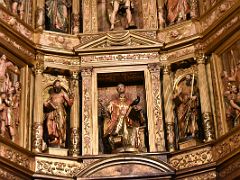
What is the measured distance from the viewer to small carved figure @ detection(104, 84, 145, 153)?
49.0 feet

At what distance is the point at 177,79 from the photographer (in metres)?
15.7

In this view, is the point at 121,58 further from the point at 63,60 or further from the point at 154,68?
the point at 63,60

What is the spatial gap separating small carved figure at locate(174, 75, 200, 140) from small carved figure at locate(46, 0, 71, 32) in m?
3.65

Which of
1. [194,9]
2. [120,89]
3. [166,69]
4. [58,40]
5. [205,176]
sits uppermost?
[194,9]

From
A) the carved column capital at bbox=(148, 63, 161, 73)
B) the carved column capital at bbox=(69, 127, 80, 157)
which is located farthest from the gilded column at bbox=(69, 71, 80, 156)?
the carved column capital at bbox=(148, 63, 161, 73)

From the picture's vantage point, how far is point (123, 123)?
15.2 metres

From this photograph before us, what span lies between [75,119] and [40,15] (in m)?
3.08

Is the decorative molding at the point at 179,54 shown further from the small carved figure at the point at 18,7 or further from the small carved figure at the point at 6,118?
the small carved figure at the point at 6,118

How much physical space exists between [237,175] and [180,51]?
4.01 metres

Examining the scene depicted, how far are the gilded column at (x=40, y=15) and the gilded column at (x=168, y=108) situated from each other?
137 inches

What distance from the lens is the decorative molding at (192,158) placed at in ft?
46.3

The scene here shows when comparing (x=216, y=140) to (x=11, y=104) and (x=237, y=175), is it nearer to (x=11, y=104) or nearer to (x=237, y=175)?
(x=237, y=175)

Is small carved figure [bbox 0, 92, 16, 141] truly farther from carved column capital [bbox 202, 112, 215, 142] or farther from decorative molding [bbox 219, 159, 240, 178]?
decorative molding [bbox 219, 159, 240, 178]

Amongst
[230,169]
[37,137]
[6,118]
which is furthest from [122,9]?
[230,169]
